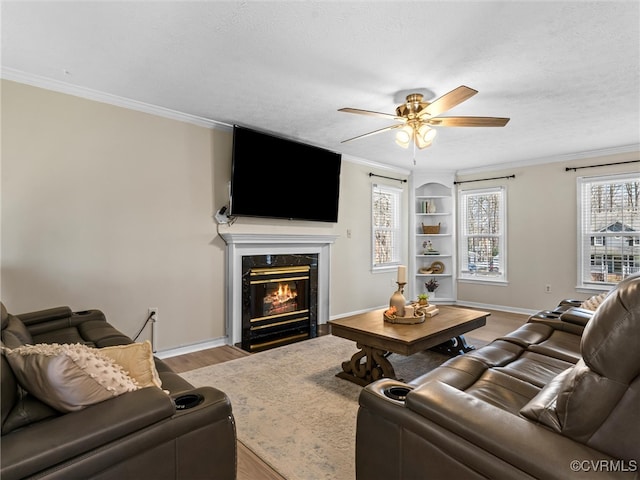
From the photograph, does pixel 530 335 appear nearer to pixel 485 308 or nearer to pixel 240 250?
pixel 240 250

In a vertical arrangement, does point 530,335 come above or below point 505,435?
below

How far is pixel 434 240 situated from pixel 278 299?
12.0ft

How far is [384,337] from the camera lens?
261 centimetres

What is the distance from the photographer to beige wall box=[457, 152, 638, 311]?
5.11m

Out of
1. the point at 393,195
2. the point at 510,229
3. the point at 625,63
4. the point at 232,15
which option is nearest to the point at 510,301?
the point at 510,229

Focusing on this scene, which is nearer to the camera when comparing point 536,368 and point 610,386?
point 610,386

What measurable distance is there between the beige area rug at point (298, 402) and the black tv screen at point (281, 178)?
166 cm

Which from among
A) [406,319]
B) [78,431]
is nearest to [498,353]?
[406,319]

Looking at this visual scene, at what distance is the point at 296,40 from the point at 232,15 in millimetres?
427

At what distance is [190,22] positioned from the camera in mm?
2049

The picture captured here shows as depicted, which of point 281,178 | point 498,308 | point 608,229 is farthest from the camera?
point 498,308

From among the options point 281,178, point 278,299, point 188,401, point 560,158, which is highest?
point 560,158

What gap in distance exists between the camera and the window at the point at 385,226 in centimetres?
583
